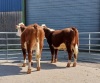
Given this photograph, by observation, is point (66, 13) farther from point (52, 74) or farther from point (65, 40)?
point (52, 74)

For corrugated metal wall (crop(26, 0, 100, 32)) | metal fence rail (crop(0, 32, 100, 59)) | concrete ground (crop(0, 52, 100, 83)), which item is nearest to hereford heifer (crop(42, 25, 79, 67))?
concrete ground (crop(0, 52, 100, 83))

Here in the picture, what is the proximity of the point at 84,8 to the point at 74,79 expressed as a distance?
9651mm

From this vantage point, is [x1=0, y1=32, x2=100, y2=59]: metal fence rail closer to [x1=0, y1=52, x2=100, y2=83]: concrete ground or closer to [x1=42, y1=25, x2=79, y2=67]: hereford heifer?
[x1=0, y1=52, x2=100, y2=83]: concrete ground

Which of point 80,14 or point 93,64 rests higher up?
point 80,14

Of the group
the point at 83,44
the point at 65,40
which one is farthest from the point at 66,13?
the point at 65,40

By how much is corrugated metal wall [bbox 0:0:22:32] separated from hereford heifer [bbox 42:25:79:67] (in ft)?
26.1

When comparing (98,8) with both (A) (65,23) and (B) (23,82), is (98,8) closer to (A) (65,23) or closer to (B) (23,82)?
(A) (65,23)

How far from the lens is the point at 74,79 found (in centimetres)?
1016

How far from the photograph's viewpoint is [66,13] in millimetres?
19734

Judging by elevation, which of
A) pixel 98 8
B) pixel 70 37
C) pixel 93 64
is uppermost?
pixel 98 8

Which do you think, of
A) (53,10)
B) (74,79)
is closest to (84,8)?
(53,10)

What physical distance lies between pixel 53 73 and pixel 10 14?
37.5 feet

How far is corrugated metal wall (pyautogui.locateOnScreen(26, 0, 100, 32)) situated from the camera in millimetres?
18938

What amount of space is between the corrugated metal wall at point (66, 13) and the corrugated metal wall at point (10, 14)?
866mm
